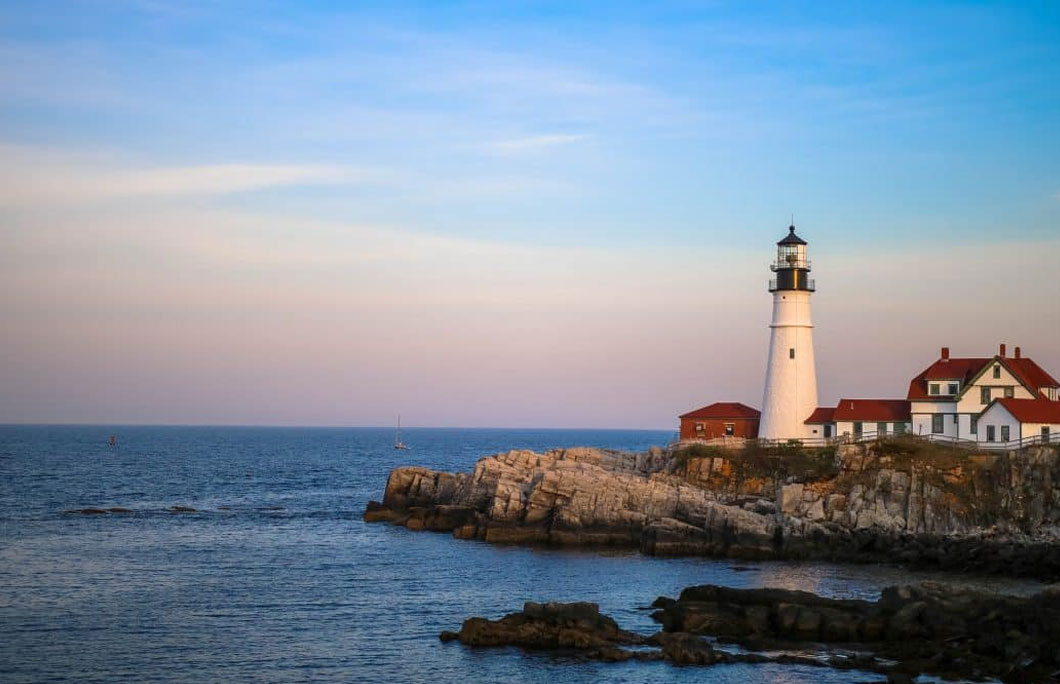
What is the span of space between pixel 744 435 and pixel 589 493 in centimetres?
1438

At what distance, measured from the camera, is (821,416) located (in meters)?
57.9

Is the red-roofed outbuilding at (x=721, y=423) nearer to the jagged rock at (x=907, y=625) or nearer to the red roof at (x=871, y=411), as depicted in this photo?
the red roof at (x=871, y=411)

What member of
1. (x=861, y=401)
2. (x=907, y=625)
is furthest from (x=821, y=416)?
(x=907, y=625)

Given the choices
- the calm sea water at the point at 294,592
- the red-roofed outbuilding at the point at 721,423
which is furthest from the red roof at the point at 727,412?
the calm sea water at the point at 294,592

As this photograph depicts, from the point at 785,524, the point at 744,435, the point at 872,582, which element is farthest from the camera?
the point at 744,435

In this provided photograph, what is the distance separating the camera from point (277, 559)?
45.0 metres

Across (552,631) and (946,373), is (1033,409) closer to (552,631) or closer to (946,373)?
(946,373)

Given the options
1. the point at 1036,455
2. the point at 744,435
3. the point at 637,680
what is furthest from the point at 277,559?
the point at 1036,455

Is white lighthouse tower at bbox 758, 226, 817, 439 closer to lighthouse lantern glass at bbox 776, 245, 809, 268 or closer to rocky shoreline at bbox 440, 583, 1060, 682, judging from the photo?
lighthouse lantern glass at bbox 776, 245, 809, 268

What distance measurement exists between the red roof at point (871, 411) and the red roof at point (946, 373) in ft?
2.83

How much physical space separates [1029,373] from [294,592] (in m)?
39.6

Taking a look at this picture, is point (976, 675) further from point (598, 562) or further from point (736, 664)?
point (598, 562)

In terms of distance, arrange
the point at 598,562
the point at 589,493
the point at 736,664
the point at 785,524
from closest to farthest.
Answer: the point at 736,664, the point at 598,562, the point at 785,524, the point at 589,493

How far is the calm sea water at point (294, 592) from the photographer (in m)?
27.7
